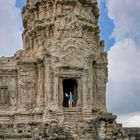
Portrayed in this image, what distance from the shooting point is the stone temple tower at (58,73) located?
3944 cm

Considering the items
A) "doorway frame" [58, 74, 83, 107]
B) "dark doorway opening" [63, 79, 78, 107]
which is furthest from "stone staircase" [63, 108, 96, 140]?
"dark doorway opening" [63, 79, 78, 107]

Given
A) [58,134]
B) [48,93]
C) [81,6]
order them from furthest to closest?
[81,6], [48,93], [58,134]

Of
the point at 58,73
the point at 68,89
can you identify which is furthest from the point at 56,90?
the point at 68,89

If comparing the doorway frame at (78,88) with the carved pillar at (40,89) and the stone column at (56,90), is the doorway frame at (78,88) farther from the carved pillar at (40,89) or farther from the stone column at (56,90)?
the carved pillar at (40,89)

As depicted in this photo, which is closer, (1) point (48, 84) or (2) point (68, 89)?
(1) point (48, 84)

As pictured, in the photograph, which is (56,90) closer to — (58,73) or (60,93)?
(60,93)

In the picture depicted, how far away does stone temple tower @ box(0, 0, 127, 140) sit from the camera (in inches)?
1553

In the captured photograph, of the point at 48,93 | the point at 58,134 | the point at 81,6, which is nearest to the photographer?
the point at 58,134

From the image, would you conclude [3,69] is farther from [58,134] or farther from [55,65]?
[58,134]

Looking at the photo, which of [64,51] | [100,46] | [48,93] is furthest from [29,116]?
[100,46]

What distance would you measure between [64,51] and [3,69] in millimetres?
5364

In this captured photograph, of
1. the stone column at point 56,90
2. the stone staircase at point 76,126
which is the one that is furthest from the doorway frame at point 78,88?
the stone staircase at point 76,126

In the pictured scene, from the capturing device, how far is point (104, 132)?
116 feet

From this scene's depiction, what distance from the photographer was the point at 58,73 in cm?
4009
